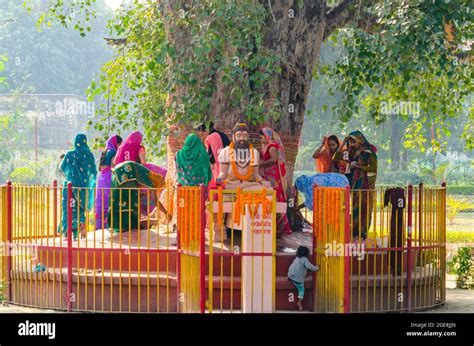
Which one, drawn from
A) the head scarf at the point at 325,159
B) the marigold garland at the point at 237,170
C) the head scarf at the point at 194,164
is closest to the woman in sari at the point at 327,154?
the head scarf at the point at 325,159

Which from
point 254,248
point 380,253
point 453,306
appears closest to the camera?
point 254,248

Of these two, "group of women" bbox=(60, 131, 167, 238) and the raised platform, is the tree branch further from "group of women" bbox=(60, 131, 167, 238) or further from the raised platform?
the raised platform

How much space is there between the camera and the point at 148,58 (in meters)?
17.2

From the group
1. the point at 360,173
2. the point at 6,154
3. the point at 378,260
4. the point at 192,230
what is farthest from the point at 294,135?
the point at 6,154

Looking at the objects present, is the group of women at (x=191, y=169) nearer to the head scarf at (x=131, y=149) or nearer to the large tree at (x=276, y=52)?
the head scarf at (x=131, y=149)

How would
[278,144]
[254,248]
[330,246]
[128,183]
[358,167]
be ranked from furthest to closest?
1. [278,144]
2. [358,167]
3. [128,183]
4. [330,246]
5. [254,248]

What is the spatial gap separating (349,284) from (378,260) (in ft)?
3.60

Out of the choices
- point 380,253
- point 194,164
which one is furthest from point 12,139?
point 380,253

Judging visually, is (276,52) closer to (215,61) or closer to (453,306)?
(215,61)

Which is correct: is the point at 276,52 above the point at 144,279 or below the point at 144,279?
above

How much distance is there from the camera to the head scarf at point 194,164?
1250 centimetres

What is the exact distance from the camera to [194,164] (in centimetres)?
1251

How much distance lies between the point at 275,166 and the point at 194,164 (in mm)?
1546

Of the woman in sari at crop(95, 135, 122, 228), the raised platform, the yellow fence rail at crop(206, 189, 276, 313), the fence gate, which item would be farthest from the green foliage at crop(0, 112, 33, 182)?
the yellow fence rail at crop(206, 189, 276, 313)
